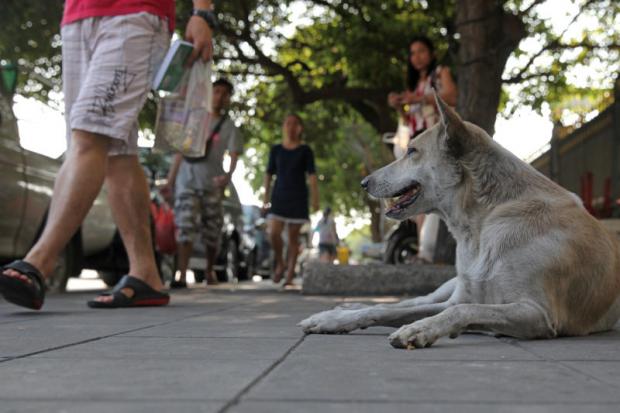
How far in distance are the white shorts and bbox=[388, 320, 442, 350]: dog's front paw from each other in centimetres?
281

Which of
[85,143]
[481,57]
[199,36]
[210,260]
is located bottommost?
[210,260]

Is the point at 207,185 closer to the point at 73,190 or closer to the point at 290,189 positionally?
the point at 290,189

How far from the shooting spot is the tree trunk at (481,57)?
Result: 10.4 meters

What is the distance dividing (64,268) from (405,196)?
199 inches

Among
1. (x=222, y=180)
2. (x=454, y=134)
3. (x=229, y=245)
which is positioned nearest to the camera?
(x=454, y=134)

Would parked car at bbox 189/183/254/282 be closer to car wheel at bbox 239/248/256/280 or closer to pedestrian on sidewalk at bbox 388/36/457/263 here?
car wheel at bbox 239/248/256/280

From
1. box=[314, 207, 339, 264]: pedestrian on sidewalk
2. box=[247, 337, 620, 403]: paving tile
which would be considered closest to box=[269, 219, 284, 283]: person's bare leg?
box=[247, 337, 620, 403]: paving tile

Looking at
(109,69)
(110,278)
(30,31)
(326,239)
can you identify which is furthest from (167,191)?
(326,239)

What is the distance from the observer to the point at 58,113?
8734 millimetres

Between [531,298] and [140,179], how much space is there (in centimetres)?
314

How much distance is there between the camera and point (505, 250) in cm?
406

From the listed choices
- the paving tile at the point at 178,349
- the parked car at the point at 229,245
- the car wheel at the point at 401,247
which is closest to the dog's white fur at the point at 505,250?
the paving tile at the point at 178,349

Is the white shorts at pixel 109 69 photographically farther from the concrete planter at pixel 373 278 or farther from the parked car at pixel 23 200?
the concrete planter at pixel 373 278

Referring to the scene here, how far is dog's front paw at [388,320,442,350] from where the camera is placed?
10.9 ft
